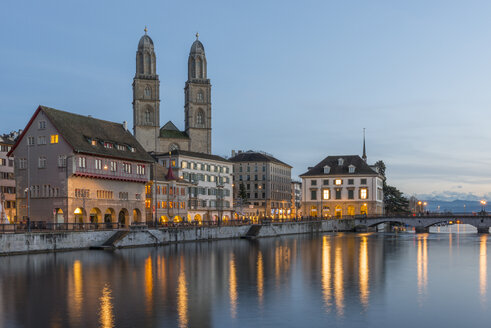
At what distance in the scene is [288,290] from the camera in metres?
38.7

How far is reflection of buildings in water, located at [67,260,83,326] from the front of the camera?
2923 centimetres

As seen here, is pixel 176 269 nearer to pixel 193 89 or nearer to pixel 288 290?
pixel 288 290

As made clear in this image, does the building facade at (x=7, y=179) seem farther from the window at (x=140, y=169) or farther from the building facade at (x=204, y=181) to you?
the building facade at (x=204, y=181)

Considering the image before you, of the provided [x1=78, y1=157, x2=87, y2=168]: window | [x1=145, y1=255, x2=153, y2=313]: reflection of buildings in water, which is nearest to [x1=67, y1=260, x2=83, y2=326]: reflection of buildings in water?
[x1=145, y1=255, x2=153, y2=313]: reflection of buildings in water

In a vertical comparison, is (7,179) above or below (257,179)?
below

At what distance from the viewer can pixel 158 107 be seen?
14225cm

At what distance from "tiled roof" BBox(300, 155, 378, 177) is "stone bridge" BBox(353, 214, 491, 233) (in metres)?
13.1

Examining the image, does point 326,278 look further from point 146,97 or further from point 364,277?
point 146,97

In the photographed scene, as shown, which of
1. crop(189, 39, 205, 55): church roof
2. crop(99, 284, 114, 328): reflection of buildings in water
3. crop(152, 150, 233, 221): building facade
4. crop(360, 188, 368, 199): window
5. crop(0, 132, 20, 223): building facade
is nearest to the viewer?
crop(99, 284, 114, 328): reflection of buildings in water

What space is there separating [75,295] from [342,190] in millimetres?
113946

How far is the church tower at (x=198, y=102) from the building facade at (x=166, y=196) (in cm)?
4346

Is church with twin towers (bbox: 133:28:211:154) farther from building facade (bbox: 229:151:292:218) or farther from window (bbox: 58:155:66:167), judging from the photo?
window (bbox: 58:155:66:167)

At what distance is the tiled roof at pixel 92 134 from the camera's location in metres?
75.9

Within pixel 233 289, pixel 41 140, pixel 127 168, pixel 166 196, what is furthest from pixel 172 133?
pixel 233 289
